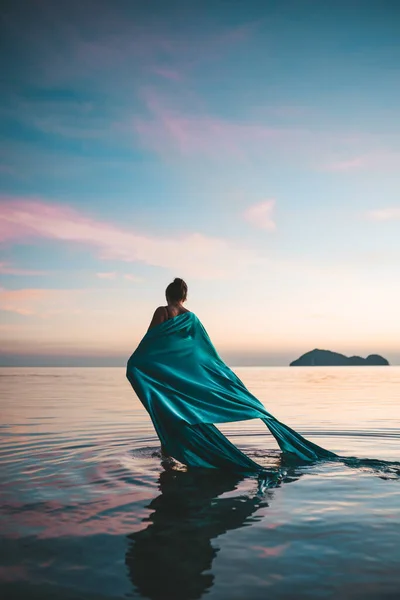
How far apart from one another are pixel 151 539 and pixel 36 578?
46.1 inches

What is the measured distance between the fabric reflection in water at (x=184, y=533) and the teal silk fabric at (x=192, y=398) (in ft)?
2.77

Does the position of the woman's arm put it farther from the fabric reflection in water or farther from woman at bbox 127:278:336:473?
the fabric reflection in water

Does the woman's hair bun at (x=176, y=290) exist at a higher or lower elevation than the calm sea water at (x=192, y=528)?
higher

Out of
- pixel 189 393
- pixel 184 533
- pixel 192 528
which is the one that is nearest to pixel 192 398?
pixel 189 393

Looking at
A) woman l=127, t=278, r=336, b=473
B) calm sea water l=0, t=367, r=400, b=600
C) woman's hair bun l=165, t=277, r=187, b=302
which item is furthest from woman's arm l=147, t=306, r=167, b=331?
calm sea water l=0, t=367, r=400, b=600

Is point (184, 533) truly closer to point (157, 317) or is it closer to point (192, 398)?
point (192, 398)

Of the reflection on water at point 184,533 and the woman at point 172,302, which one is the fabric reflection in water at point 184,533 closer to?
the reflection on water at point 184,533

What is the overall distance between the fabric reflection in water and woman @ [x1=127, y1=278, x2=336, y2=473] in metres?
0.87

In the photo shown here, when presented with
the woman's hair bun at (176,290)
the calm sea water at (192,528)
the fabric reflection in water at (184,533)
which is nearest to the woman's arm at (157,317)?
the woman's hair bun at (176,290)

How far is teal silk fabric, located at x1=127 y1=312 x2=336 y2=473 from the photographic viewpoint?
28.3 feet

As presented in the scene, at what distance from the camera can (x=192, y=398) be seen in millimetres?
8828

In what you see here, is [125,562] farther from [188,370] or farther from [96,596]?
[188,370]

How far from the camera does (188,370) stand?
901 cm

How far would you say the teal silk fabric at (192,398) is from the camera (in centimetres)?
862
